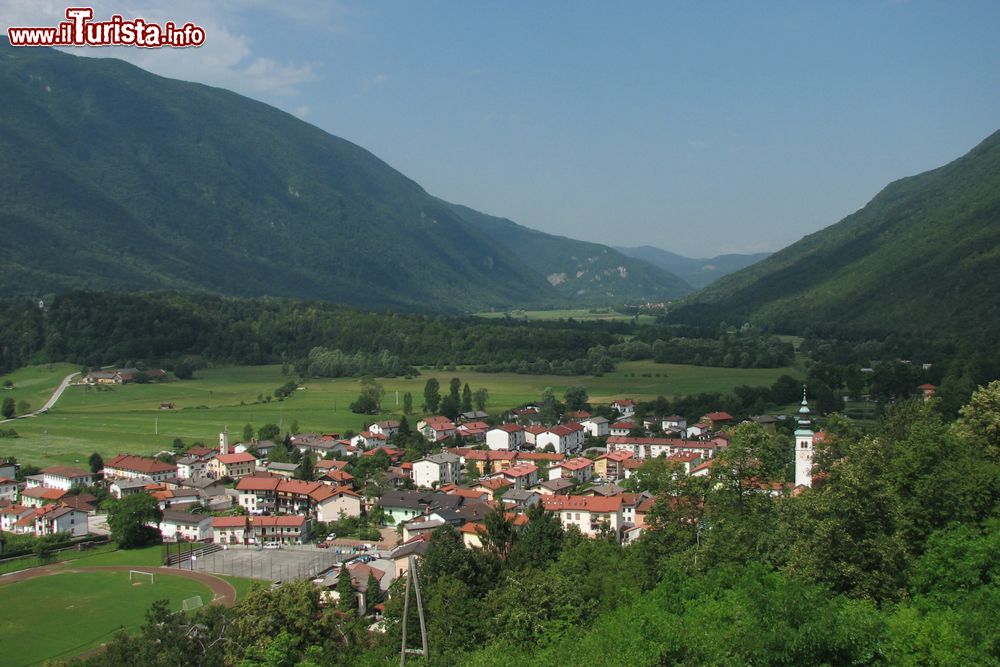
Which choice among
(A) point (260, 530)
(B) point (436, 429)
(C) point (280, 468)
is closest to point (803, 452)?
(A) point (260, 530)

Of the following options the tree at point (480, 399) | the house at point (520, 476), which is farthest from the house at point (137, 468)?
the tree at point (480, 399)

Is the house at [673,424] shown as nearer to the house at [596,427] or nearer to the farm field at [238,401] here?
the house at [596,427]

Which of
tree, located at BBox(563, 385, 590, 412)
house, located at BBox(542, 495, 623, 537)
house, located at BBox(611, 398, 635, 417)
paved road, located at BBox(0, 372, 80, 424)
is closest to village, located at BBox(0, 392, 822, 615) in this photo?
house, located at BBox(542, 495, 623, 537)

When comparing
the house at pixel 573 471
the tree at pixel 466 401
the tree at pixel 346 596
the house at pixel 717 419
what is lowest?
the tree at pixel 346 596

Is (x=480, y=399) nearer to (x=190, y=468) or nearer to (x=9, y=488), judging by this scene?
(x=190, y=468)

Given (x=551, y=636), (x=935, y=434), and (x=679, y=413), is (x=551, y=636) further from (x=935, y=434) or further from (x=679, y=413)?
(x=679, y=413)

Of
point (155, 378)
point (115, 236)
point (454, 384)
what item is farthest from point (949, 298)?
point (115, 236)
